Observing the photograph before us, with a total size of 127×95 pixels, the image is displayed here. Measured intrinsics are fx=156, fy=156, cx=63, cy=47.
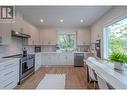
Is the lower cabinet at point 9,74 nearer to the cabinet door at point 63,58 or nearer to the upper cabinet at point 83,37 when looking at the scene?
the cabinet door at point 63,58

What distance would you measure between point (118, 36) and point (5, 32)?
3442 millimetres

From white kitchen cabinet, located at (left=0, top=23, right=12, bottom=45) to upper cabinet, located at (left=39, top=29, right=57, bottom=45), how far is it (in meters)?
4.35

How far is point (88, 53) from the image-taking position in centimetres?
844

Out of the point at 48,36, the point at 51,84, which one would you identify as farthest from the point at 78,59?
the point at 51,84

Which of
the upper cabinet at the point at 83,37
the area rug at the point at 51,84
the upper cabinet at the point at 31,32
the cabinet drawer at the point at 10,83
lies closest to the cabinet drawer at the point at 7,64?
the cabinet drawer at the point at 10,83

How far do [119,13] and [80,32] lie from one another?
473 centimetres

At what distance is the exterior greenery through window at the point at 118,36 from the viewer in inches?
174

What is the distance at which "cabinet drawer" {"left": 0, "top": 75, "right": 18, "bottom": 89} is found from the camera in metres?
3.54

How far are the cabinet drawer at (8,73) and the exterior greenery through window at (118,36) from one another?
3053 mm

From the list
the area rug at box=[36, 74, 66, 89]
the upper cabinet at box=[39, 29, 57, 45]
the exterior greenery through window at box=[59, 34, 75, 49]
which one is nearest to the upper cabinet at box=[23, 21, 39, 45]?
the upper cabinet at box=[39, 29, 57, 45]

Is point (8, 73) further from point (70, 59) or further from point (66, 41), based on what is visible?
point (66, 41)
